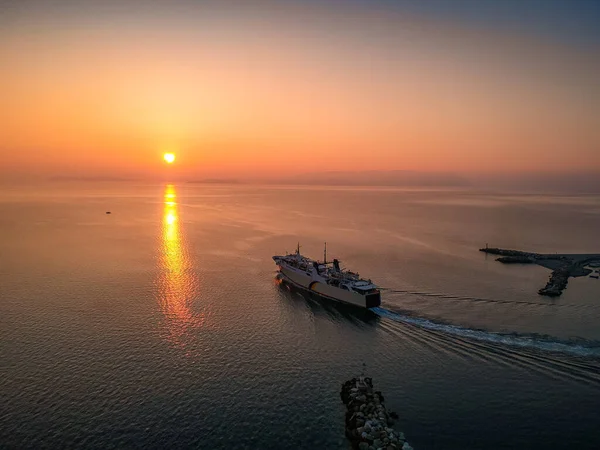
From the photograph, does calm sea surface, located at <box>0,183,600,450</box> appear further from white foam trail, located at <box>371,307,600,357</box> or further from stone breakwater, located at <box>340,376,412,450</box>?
stone breakwater, located at <box>340,376,412,450</box>

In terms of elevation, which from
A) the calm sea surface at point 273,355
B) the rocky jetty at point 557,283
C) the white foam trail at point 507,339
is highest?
the rocky jetty at point 557,283

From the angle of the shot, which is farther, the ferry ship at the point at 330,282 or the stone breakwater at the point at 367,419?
the ferry ship at the point at 330,282

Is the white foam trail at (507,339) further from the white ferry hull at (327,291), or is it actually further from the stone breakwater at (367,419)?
the stone breakwater at (367,419)

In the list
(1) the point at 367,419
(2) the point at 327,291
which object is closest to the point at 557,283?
(2) the point at 327,291

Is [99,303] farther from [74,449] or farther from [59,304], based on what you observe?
[74,449]

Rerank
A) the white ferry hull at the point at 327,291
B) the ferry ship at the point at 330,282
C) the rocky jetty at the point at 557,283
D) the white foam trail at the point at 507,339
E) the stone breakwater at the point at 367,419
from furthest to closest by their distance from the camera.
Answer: the rocky jetty at the point at 557,283, the ferry ship at the point at 330,282, the white ferry hull at the point at 327,291, the white foam trail at the point at 507,339, the stone breakwater at the point at 367,419

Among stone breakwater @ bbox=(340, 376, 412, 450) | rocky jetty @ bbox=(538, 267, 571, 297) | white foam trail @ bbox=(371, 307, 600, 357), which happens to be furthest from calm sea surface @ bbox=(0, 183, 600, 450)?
rocky jetty @ bbox=(538, 267, 571, 297)

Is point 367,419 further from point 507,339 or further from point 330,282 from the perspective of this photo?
point 330,282

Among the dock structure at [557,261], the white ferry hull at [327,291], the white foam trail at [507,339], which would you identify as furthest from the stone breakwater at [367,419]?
the dock structure at [557,261]
